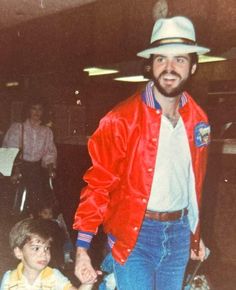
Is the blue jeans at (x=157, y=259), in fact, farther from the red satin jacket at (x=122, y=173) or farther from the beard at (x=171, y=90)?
the beard at (x=171, y=90)

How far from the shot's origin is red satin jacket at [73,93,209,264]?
1584 millimetres

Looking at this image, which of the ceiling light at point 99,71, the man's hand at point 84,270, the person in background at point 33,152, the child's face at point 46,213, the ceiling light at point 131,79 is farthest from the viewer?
the ceiling light at point 99,71

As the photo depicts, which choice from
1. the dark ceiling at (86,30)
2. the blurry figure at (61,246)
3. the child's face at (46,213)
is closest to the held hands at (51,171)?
the child's face at (46,213)

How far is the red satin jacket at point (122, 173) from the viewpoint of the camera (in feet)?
5.20

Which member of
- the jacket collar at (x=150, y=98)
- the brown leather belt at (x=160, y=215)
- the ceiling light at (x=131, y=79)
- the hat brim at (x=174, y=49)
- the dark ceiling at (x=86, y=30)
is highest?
the dark ceiling at (x=86, y=30)

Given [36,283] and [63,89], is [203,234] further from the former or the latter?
[63,89]

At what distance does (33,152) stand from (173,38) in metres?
2.72

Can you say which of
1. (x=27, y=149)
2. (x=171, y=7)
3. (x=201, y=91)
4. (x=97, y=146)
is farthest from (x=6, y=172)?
(x=201, y=91)

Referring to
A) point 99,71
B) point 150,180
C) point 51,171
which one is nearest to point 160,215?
point 150,180

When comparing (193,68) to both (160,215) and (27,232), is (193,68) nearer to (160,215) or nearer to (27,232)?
(160,215)

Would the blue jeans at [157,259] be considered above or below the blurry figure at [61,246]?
above

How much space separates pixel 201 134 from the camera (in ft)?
5.65

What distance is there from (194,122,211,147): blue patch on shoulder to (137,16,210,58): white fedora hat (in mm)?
271

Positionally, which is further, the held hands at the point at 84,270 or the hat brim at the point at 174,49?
the hat brim at the point at 174,49
